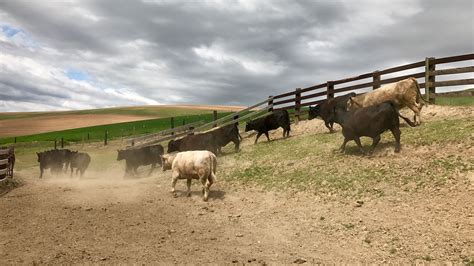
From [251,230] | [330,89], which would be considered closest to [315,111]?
[330,89]

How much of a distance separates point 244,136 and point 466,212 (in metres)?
15.5

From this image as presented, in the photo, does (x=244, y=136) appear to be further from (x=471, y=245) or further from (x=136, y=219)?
(x=471, y=245)

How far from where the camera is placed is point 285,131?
17969 millimetres

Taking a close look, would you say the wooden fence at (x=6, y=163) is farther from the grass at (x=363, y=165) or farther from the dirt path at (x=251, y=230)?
the grass at (x=363, y=165)

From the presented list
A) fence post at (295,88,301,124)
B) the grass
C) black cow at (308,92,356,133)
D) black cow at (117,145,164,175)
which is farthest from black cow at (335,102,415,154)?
black cow at (117,145,164,175)

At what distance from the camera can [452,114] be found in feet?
42.3

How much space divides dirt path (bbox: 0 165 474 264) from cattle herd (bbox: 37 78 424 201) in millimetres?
1167

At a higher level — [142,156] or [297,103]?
[297,103]

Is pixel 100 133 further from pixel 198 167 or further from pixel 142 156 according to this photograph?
pixel 198 167

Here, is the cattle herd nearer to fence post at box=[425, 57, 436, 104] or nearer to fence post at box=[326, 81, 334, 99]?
fence post at box=[326, 81, 334, 99]

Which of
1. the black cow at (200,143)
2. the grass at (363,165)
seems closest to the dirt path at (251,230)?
the grass at (363,165)

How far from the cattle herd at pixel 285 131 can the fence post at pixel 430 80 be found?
1.55 metres

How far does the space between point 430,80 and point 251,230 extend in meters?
10.7

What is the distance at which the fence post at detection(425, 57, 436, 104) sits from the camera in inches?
551
